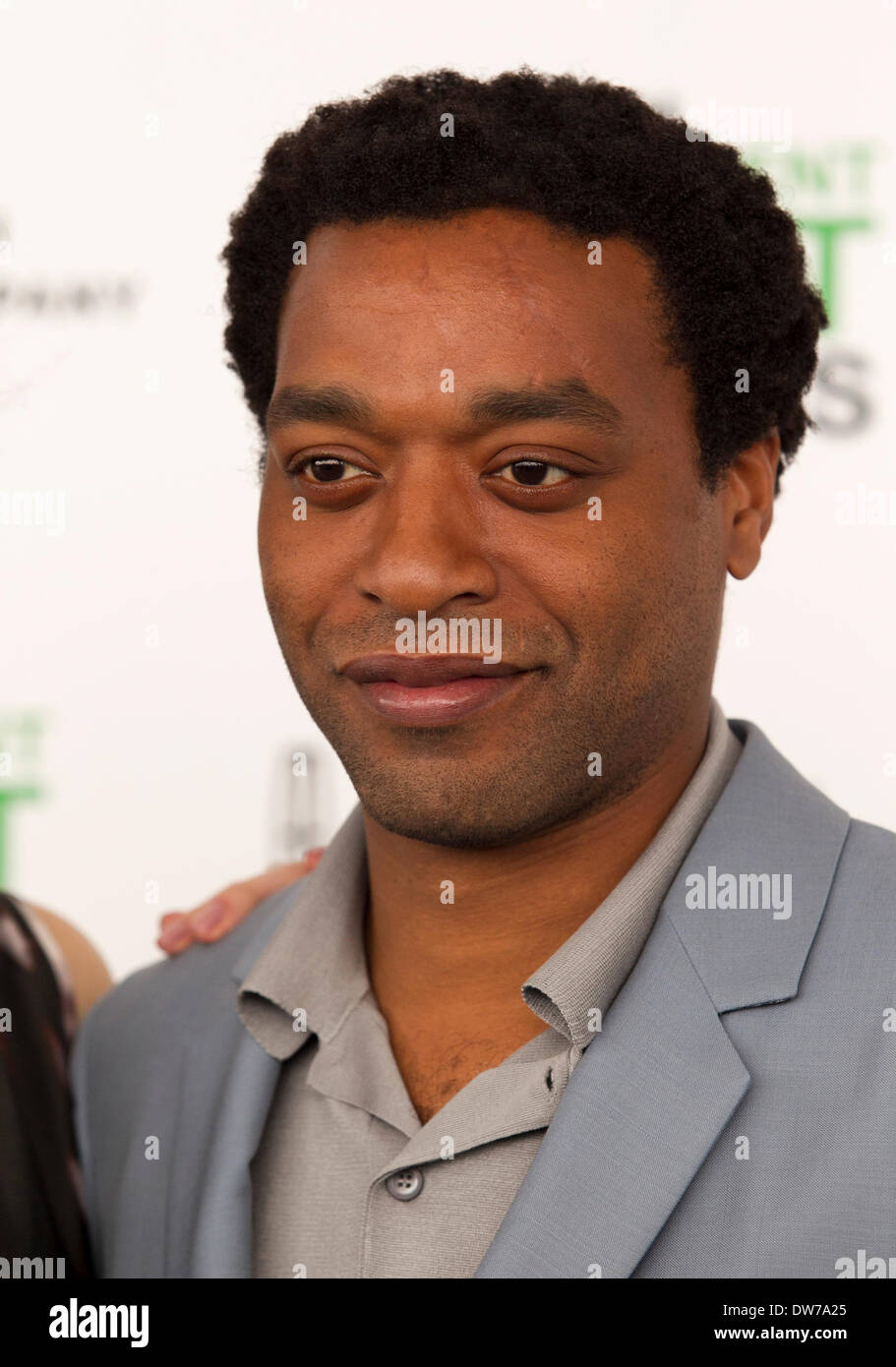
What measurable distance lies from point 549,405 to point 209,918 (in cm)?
92

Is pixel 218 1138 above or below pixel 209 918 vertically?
below

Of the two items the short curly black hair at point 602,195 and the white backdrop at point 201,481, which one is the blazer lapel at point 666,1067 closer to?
the short curly black hair at point 602,195

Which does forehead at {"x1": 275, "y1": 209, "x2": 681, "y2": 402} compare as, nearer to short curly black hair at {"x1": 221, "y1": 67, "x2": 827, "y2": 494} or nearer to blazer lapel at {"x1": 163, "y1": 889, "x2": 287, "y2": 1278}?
short curly black hair at {"x1": 221, "y1": 67, "x2": 827, "y2": 494}

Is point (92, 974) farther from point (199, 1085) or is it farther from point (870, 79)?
point (870, 79)

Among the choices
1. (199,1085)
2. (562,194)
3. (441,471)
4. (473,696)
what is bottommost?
(199,1085)

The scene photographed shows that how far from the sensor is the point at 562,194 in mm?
1703

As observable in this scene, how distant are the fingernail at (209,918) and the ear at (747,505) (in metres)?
0.84

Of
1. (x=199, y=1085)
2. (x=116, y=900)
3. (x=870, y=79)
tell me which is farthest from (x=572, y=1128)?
(x=870, y=79)

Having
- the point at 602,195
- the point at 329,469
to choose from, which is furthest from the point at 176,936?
the point at 602,195

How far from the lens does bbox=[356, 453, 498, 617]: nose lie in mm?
1597

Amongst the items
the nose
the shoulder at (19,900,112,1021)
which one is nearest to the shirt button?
the nose

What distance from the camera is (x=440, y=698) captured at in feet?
5.52

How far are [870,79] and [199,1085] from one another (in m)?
2.69

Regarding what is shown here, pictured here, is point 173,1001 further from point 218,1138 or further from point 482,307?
point 482,307
